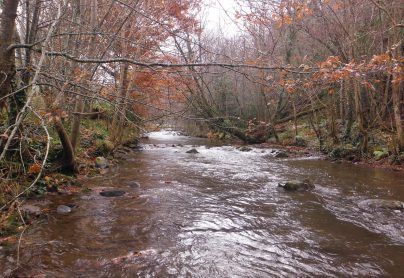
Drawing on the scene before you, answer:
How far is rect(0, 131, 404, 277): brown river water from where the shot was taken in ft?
14.6

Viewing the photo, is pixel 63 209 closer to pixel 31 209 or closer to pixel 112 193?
pixel 31 209

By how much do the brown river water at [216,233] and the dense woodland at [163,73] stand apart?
1156 mm

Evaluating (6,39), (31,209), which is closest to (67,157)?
(31,209)

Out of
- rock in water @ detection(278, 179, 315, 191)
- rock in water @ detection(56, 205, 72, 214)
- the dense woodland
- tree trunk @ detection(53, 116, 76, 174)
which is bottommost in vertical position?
rock in water @ detection(278, 179, 315, 191)

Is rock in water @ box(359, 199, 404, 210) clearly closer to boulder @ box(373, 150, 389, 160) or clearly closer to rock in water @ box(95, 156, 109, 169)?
boulder @ box(373, 150, 389, 160)

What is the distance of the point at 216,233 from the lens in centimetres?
582

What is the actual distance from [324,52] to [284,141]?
690cm

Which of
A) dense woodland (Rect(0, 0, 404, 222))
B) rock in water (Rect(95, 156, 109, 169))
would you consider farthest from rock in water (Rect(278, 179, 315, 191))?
rock in water (Rect(95, 156, 109, 169))

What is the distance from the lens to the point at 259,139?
87.1 ft

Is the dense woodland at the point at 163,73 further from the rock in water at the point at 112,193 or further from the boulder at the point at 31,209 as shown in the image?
the rock in water at the point at 112,193

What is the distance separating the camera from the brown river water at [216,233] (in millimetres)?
4465

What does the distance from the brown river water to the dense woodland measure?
3.79 feet

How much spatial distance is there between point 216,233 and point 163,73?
109 inches

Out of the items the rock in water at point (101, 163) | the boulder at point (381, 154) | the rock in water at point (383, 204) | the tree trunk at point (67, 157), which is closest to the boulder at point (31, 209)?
the tree trunk at point (67, 157)
